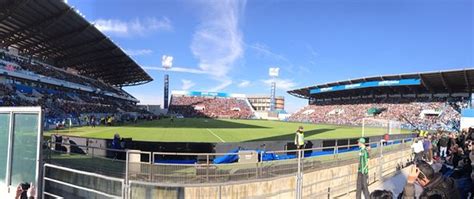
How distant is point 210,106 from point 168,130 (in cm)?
7823

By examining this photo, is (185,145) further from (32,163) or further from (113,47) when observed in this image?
(113,47)

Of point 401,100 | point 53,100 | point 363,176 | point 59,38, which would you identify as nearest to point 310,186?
point 363,176

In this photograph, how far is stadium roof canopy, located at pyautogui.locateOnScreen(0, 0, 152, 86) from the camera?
35.2 m

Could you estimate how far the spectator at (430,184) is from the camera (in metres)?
3.63

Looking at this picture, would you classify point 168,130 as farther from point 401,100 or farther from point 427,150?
point 401,100

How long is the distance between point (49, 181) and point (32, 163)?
0.57 meters

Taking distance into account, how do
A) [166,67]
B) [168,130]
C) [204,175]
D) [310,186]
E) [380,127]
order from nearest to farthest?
[204,175]
[310,186]
[168,130]
[380,127]
[166,67]

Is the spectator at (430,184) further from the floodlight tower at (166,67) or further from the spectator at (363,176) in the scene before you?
the floodlight tower at (166,67)

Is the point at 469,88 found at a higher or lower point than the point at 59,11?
lower

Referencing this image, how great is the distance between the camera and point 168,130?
37219 millimetres

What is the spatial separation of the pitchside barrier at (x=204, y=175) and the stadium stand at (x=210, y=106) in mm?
91272

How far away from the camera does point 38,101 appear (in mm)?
39344

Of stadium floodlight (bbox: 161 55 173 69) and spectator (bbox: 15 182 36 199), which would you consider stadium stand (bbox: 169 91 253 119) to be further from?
spectator (bbox: 15 182 36 199)

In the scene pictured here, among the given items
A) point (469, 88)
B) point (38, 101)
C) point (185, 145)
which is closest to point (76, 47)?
point (38, 101)
